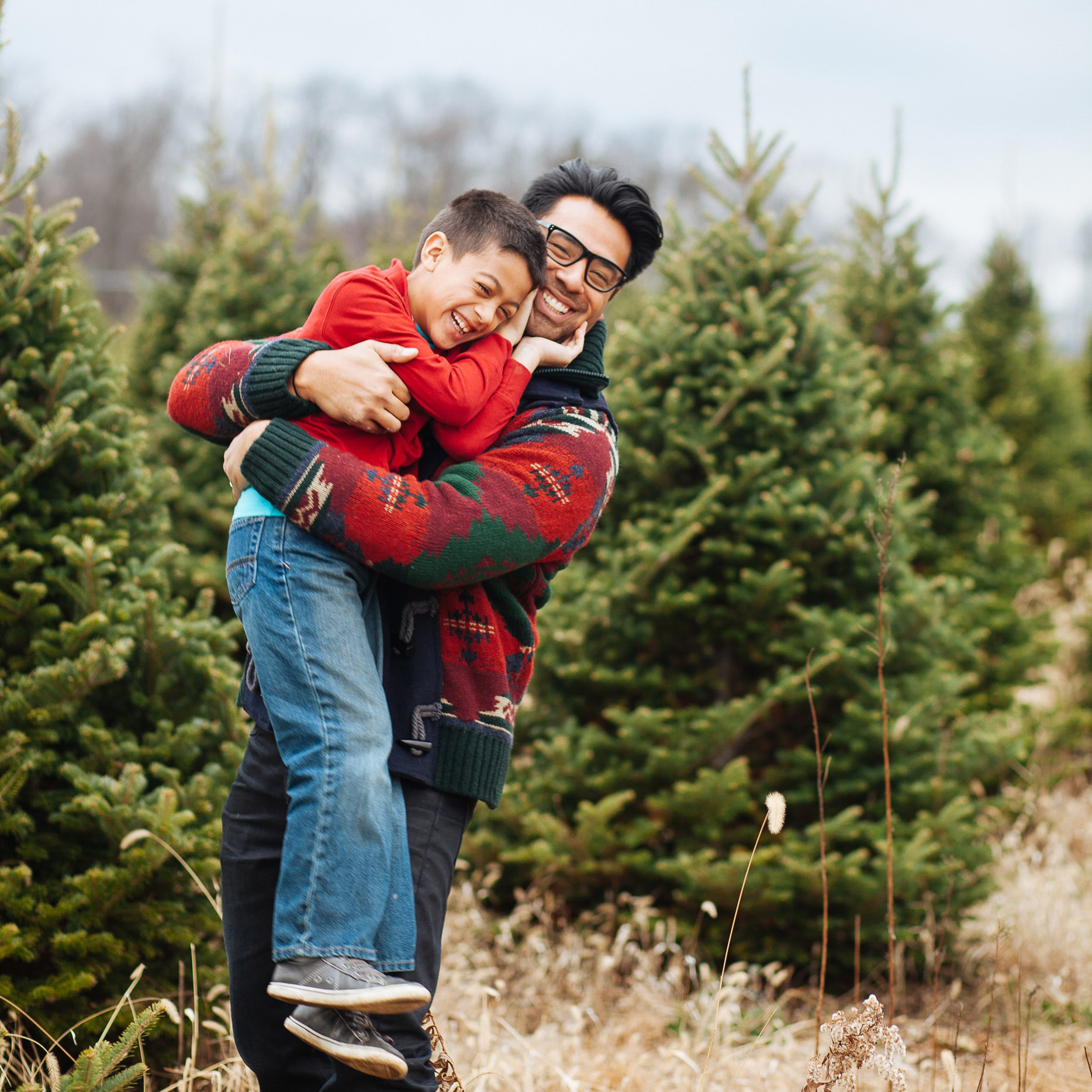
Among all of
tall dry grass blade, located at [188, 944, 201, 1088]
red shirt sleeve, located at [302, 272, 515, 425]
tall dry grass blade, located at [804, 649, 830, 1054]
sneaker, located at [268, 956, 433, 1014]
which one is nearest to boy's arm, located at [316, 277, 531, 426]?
red shirt sleeve, located at [302, 272, 515, 425]

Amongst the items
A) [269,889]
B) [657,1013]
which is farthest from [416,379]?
[657,1013]

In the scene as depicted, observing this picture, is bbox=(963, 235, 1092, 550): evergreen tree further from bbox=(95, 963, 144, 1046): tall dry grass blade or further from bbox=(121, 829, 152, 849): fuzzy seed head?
bbox=(95, 963, 144, 1046): tall dry grass blade

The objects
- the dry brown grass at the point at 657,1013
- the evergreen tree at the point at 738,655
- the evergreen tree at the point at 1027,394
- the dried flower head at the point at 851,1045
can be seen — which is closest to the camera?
the dried flower head at the point at 851,1045

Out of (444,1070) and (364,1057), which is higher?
(364,1057)

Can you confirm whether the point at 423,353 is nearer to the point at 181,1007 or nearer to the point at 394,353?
the point at 394,353

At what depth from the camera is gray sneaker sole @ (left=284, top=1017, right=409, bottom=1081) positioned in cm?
159

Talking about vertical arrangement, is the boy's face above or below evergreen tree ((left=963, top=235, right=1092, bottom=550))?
below

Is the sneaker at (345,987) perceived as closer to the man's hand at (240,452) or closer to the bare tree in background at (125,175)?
the man's hand at (240,452)

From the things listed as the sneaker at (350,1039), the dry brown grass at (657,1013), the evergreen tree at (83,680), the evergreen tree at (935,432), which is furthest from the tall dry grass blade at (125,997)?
the evergreen tree at (935,432)

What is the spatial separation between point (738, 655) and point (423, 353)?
97.4 inches

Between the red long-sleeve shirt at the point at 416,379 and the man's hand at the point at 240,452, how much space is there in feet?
0.27

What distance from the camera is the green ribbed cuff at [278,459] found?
1.78 metres

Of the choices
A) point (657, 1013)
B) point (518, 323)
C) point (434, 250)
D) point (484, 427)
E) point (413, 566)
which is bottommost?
point (657, 1013)

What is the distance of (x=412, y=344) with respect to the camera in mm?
1913
